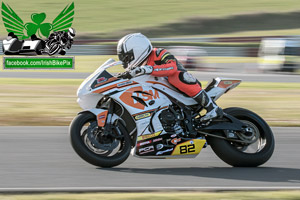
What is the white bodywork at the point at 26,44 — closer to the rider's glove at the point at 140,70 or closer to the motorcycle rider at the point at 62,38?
the motorcycle rider at the point at 62,38

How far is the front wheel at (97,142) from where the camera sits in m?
6.17

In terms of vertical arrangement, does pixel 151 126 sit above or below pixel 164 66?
below

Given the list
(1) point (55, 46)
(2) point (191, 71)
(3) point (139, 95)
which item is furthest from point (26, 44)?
(3) point (139, 95)

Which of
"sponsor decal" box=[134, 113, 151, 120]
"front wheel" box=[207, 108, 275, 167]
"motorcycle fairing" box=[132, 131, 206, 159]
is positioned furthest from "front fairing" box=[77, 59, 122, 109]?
"front wheel" box=[207, 108, 275, 167]

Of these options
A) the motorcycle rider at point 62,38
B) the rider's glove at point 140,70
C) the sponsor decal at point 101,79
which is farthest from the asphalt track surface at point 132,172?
the motorcycle rider at point 62,38

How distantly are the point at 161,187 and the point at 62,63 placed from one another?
21.4 m

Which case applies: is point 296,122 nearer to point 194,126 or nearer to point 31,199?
point 194,126

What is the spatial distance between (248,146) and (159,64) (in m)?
1.45

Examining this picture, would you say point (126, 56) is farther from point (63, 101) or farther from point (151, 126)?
point (63, 101)

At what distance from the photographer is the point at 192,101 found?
6.71 metres

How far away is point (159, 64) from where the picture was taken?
658cm

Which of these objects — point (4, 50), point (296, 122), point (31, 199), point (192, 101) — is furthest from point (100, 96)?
point (4, 50)

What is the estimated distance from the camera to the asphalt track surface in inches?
220

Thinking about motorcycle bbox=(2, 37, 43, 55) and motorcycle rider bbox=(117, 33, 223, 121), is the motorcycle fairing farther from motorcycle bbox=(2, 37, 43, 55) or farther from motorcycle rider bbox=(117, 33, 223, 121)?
motorcycle bbox=(2, 37, 43, 55)
